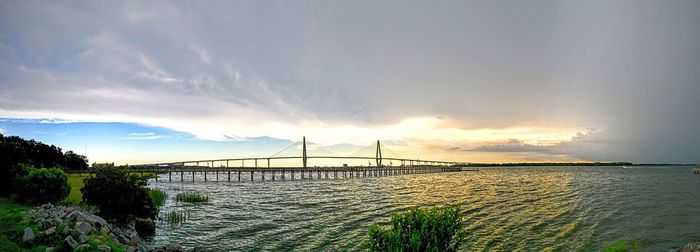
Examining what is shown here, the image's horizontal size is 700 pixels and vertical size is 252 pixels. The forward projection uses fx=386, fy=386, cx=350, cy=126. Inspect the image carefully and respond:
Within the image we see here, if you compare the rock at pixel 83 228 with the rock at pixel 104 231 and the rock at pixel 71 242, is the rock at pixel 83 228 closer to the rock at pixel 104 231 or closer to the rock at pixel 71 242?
the rock at pixel 104 231

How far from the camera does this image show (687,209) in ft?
115

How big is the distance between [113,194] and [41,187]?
4384 mm

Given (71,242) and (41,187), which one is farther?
(41,187)

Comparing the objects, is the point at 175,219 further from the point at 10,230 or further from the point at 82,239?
the point at 82,239

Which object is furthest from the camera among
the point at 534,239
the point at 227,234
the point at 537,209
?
the point at 537,209

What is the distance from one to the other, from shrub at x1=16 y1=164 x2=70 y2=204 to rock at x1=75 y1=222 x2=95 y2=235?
11.6m

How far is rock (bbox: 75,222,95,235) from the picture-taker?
13.6 meters

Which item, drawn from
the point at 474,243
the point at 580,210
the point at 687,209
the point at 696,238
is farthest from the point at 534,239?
the point at 687,209

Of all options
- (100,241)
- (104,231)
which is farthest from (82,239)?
(104,231)

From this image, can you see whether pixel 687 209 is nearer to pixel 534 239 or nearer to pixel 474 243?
pixel 534 239

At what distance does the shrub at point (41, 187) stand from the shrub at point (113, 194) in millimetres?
2192

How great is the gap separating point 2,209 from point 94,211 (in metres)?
4.29

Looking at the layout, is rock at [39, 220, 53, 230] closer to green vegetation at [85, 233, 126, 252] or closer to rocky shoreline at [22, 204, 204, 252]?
rocky shoreline at [22, 204, 204, 252]

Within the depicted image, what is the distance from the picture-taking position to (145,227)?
23.4 metres
